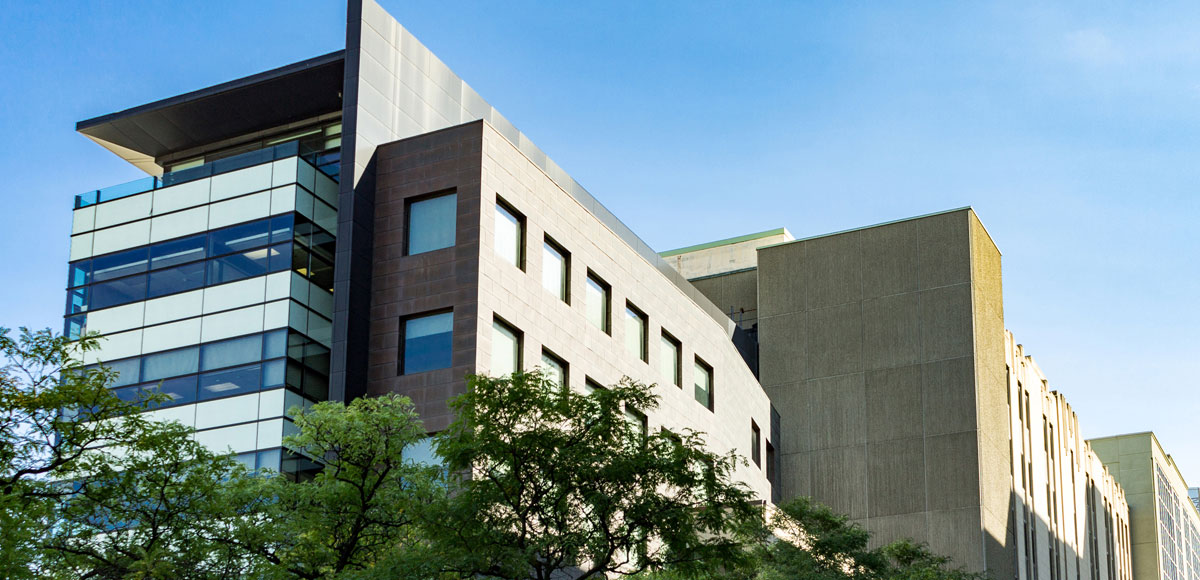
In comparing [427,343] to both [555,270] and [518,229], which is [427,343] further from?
[555,270]

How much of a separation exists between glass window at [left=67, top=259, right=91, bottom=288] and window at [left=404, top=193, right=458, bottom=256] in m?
11.5

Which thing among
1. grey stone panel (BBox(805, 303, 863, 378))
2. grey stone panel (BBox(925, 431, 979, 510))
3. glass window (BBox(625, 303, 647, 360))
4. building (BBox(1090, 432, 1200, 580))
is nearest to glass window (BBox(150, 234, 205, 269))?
glass window (BBox(625, 303, 647, 360))

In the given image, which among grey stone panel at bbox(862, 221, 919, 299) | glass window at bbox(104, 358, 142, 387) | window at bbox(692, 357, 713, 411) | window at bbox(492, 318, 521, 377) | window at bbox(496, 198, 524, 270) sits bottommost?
glass window at bbox(104, 358, 142, 387)

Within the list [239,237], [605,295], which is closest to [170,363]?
[239,237]

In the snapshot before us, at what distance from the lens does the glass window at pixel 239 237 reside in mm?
46781

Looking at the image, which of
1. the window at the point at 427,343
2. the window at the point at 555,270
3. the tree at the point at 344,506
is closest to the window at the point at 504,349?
the window at the point at 427,343

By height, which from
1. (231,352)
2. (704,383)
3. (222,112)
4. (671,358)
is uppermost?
(222,112)

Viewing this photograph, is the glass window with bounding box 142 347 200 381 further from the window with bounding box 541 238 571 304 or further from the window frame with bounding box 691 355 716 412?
the window frame with bounding box 691 355 716 412

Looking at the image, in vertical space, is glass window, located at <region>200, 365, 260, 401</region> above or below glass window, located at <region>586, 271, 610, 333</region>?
below

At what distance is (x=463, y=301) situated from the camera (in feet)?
148

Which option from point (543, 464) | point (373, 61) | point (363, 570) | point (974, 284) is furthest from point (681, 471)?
point (974, 284)

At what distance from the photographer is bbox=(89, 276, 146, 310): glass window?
4794 cm

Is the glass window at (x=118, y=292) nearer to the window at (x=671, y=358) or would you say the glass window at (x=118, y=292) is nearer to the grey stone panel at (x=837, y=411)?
the window at (x=671, y=358)

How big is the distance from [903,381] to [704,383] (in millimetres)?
11207
